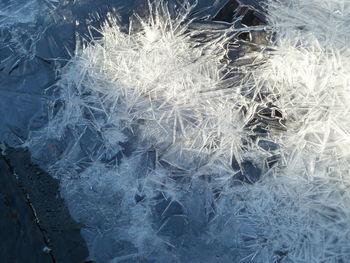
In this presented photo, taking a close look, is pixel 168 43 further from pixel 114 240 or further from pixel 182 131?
pixel 114 240

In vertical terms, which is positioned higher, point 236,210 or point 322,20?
point 322,20

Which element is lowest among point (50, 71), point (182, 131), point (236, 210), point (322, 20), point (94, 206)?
point (236, 210)

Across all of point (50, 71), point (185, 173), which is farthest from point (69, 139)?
point (185, 173)
